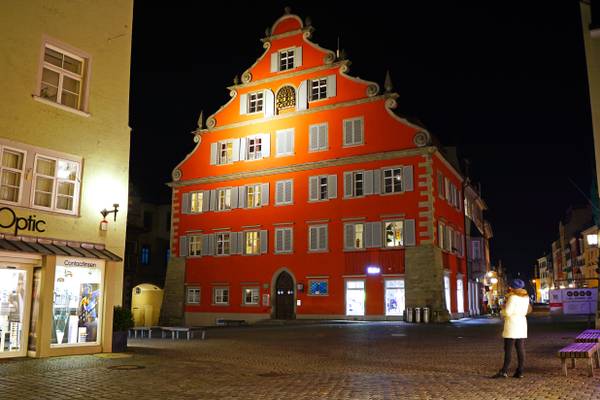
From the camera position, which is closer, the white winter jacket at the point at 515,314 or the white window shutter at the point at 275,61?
the white winter jacket at the point at 515,314

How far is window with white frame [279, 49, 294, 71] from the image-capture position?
37.8 meters

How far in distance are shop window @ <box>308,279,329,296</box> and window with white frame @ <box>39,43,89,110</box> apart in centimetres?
2150

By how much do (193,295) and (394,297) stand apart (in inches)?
568

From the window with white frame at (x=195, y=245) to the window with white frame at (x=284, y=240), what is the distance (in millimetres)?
6242

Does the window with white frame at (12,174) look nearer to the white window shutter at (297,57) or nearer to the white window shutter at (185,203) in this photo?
the white window shutter at (297,57)

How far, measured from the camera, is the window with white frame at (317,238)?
116ft

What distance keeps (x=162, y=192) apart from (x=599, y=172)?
42.5 metres

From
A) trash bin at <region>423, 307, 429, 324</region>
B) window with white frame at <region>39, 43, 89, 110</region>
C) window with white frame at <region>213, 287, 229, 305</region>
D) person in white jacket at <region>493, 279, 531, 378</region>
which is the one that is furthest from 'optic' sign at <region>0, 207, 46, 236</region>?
window with white frame at <region>213, 287, 229, 305</region>

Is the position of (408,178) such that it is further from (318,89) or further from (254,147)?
(254,147)

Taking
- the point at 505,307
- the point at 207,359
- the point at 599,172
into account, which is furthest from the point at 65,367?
the point at 599,172

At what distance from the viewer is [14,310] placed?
13.9m

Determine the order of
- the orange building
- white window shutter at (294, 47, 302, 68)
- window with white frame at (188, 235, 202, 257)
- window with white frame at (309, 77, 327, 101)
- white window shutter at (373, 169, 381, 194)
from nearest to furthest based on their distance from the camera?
the orange building
white window shutter at (373, 169, 381, 194)
window with white frame at (309, 77, 327, 101)
white window shutter at (294, 47, 302, 68)
window with white frame at (188, 235, 202, 257)

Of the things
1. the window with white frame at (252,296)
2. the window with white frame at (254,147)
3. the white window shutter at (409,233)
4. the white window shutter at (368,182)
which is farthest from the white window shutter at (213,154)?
the white window shutter at (409,233)

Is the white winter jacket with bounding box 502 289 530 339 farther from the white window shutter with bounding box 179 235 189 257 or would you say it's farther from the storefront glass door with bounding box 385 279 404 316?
the white window shutter with bounding box 179 235 189 257
